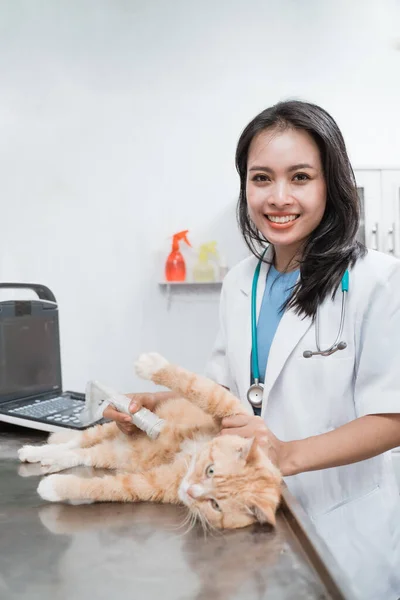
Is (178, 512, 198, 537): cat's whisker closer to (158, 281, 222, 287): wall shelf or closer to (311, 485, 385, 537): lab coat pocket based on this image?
(311, 485, 385, 537): lab coat pocket

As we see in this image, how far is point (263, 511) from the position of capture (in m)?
0.82

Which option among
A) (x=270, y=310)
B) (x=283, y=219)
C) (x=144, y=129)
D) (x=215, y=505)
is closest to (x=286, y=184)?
(x=283, y=219)

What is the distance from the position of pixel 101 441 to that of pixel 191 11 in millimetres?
2950

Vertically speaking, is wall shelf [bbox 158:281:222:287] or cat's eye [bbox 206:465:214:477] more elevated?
wall shelf [bbox 158:281:222:287]

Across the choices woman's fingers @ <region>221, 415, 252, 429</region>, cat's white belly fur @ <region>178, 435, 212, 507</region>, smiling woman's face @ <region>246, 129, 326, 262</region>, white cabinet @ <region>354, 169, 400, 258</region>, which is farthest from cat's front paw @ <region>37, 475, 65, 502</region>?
white cabinet @ <region>354, 169, 400, 258</region>

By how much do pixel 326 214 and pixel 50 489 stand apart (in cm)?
87

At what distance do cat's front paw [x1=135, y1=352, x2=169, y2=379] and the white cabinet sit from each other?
2.23 meters

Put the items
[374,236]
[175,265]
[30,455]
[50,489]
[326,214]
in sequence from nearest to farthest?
[50,489] → [30,455] → [326,214] → [374,236] → [175,265]

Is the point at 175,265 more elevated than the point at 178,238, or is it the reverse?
the point at 178,238

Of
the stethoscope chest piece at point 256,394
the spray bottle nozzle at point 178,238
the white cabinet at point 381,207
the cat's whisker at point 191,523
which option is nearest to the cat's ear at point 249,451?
the cat's whisker at point 191,523

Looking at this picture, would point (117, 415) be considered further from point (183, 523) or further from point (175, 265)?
point (175, 265)

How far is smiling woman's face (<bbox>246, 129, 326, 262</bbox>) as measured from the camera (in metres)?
1.22

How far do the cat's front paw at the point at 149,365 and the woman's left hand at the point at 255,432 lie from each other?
A: 0.16m

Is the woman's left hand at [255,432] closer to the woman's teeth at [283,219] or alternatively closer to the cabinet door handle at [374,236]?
the woman's teeth at [283,219]
